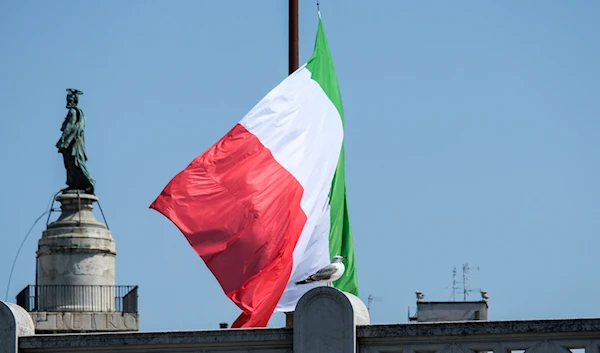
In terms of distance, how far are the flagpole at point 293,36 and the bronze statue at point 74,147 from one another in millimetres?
22840

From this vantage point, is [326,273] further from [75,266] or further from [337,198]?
[75,266]

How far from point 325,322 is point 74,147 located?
3395 cm

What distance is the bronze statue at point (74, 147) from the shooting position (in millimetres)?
51438


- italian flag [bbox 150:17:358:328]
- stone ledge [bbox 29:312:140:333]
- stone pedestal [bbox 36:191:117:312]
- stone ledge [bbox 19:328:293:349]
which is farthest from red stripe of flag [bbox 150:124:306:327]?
stone pedestal [bbox 36:191:117:312]

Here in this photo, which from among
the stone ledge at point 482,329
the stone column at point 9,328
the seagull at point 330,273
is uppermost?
the seagull at point 330,273

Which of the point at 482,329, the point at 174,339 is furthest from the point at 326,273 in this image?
the point at 482,329

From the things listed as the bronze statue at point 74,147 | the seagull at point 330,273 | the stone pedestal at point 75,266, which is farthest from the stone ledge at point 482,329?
the bronze statue at point 74,147

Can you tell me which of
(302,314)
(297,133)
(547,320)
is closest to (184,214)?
(297,133)

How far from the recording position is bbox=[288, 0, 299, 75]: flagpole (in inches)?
1117

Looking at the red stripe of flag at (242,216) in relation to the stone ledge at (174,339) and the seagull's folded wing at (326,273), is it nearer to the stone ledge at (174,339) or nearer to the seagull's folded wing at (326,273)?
the seagull's folded wing at (326,273)

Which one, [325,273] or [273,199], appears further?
[273,199]

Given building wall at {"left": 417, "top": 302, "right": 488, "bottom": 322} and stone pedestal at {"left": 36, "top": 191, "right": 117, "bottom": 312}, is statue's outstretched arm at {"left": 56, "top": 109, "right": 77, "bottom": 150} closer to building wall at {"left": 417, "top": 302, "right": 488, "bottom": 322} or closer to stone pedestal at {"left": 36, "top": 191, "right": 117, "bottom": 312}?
stone pedestal at {"left": 36, "top": 191, "right": 117, "bottom": 312}

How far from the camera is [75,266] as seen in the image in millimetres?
48969

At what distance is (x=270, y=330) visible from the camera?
19469mm
